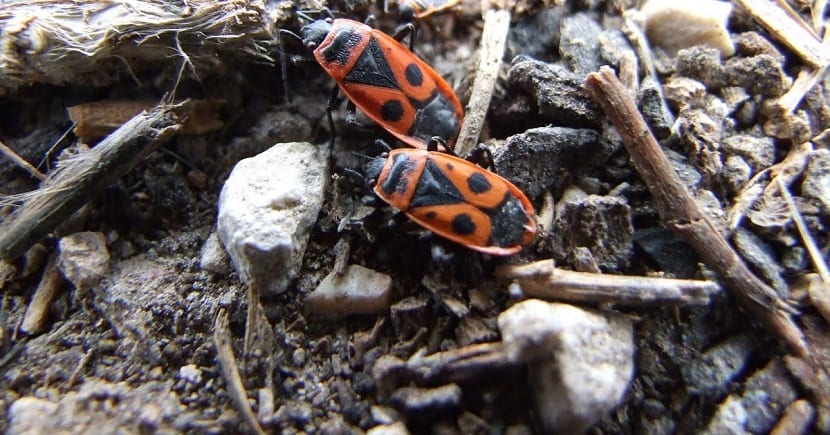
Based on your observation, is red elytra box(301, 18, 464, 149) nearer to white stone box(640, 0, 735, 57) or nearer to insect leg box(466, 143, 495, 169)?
insect leg box(466, 143, 495, 169)

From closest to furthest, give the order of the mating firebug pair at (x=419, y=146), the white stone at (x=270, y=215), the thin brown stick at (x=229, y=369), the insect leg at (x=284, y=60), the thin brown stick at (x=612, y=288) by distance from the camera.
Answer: the thin brown stick at (x=229, y=369) < the thin brown stick at (x=612, y=288) < the white stone at (x=270, y=215) < the mating firebug pair at (x=419, y=146) < the insect leg at (x=284, y=60)

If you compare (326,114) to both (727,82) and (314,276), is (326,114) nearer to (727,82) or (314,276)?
(314,276)

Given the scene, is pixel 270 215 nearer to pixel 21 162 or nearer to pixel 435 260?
pixel 435 260

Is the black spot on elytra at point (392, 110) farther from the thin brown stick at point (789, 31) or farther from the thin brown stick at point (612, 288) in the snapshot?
the thin brown stick at point (789, 31)

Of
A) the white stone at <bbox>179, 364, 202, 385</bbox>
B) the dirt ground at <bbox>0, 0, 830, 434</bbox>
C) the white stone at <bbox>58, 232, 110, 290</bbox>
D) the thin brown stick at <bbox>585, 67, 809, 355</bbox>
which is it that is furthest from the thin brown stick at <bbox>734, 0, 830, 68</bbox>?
the white stone at <bbox>58, 232, 110, 290</bbox>

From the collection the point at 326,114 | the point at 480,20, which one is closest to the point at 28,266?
the point at 326,114

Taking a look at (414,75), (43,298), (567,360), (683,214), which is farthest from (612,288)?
(43,298)

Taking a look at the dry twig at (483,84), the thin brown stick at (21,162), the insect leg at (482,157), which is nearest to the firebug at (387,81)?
the dry twig at (483,84)
